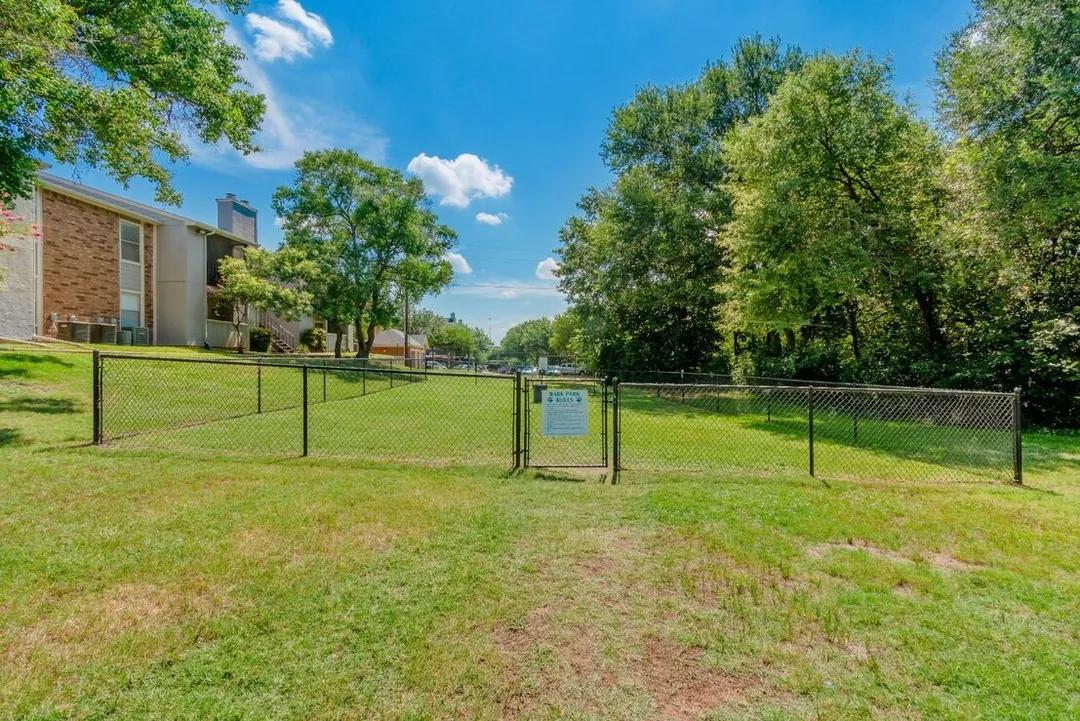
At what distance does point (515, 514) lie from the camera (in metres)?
4.55

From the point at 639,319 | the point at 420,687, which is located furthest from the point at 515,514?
the point at 639,319

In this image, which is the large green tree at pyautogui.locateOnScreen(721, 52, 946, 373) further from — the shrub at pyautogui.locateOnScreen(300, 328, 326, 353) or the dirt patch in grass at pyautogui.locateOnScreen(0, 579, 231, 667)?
the shrub at pyautogui.locateOnScreen(300, 328, 326, 353)

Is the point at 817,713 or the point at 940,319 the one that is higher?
the point at 940,319

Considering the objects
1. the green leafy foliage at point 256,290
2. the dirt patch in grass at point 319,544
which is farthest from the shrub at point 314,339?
the dirt patch in grass at point 319,544

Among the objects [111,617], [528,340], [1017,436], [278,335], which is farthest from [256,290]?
[528,340]

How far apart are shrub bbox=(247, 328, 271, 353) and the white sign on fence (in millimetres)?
24357

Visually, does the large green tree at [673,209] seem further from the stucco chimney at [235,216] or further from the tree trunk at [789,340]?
the stucco chimney at [235,216]

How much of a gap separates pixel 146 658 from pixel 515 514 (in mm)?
2810

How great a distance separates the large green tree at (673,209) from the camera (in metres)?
18.9

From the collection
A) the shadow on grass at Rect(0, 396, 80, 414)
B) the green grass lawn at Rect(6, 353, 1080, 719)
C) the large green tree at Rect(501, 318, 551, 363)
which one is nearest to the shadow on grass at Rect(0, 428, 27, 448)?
the green grass lawn at Rect(6, 353, 1080, 719)

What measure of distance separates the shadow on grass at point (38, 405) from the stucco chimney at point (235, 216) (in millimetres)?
22165

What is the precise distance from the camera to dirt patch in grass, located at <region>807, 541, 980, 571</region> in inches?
142

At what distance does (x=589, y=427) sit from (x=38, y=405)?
10.4 meters

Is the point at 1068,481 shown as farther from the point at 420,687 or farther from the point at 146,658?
the point at 146,658
